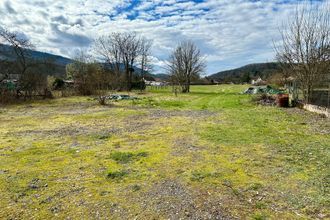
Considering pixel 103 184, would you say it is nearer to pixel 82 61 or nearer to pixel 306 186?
pixel 306 186

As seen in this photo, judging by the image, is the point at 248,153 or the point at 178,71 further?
the point at 178,71

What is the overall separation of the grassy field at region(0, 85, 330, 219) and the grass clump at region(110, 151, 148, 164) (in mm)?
24

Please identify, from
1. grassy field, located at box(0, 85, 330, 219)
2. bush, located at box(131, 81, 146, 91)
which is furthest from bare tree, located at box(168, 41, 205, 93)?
grassy field, located at box(0, 85, 330, 219)

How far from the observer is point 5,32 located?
84.0ft

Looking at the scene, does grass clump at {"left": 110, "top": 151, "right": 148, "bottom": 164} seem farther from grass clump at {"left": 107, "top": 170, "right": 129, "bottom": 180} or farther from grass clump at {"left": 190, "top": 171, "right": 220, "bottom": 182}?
grass clump at {"left": 190, "top": 171, "right": 220, "bottom": 182}

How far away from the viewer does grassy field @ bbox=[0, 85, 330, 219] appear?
3.85 metres

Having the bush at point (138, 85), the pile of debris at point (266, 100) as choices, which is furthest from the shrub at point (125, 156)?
the bush at point (138, 85)

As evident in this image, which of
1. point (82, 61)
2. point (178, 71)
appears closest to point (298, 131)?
point (178, 71)

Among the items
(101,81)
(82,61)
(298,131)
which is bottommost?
(298,131)

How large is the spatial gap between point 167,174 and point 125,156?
1.54 metres

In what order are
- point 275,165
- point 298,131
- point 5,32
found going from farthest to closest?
point 5,32 → point 298,131 → point 275,165

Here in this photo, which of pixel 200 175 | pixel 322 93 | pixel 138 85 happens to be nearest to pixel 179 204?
pixel 200 175

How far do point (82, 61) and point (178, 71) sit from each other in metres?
15.9

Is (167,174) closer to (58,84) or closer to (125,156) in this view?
(125,156)
